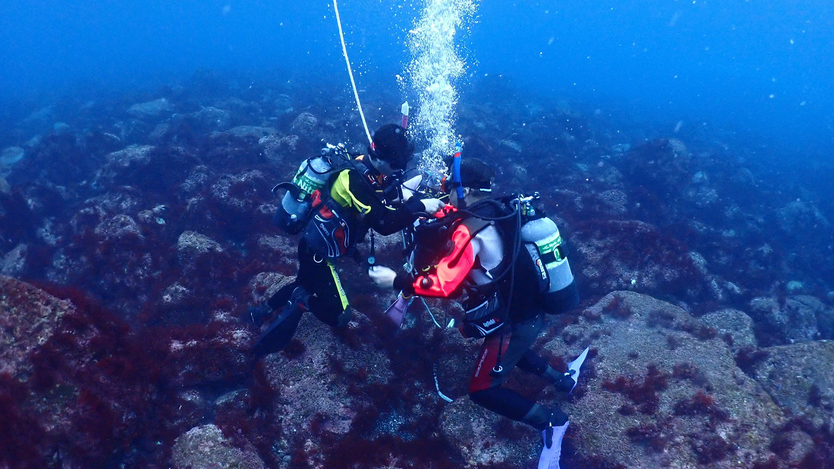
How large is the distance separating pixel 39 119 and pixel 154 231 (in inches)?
1168

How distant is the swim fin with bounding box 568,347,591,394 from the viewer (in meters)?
5.13

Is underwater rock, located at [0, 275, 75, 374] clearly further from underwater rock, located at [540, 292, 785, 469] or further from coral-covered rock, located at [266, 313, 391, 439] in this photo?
underwater rock, located at [540, 292, 785, 469]

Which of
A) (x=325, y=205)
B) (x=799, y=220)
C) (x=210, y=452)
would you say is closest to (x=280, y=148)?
(x=325, y=205)

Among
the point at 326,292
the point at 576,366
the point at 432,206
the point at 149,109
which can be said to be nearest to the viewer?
the point at 432,206

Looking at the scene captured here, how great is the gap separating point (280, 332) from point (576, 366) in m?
4.21

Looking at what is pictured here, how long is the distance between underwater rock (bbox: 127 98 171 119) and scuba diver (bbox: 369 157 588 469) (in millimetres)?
26065

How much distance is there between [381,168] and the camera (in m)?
4.43

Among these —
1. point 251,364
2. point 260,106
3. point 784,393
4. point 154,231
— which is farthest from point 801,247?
point 260,106

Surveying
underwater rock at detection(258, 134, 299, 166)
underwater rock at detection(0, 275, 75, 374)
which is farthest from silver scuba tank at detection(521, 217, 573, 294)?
underwater rock at detection(258, 134, 299, 166)

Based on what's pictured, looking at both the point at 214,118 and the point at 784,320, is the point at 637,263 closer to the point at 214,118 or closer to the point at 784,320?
the point at 784,320

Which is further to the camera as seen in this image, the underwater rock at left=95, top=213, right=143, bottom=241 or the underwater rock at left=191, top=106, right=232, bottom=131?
the underwater rock at left=191, top=106, right=232, bottom=131

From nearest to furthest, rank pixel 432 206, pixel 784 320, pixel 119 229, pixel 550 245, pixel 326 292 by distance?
1. pixel 550 245
2. pixel 432 206
3. pixel 326 292
4. pixel 119 229
5. pixel 784 320

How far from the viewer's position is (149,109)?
76.5 ft

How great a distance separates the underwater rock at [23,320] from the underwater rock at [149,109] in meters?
23.9
